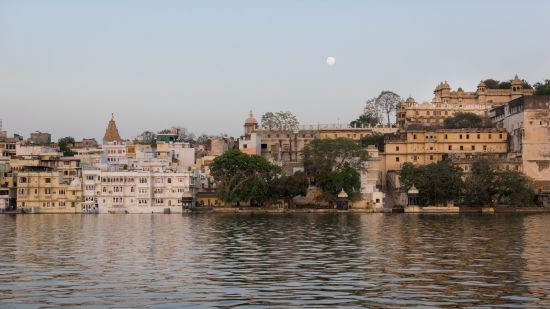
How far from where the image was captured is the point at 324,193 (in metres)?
79.2

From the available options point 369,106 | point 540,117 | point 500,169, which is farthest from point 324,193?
point 369,106

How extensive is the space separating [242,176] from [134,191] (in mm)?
11372

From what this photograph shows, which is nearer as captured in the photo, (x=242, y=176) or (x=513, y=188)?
(x=513, y=188)

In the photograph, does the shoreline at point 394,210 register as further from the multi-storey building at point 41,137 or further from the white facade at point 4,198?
the multi-storey building at point 41,137

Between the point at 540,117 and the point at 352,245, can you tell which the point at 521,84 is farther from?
the point at 352,245

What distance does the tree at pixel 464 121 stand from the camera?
9544 centimetres

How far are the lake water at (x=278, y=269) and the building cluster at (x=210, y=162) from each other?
1467 inches

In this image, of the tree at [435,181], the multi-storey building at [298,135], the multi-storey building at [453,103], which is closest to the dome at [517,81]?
the multi-storey building at [453,103]

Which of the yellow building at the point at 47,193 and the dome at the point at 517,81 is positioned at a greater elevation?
the dome at the point at 517,81

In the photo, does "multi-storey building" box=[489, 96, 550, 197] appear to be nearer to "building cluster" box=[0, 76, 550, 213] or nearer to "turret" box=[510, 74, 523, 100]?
"building cluster" box=[0, 76, 550, 213]

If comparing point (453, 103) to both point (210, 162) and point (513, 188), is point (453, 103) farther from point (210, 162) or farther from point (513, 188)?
point (513, 188)

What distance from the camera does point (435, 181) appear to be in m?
75.0

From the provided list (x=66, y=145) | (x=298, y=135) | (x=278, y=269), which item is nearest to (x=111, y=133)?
(x=66, y=145)

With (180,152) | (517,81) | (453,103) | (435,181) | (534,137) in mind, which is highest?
(517,81)
